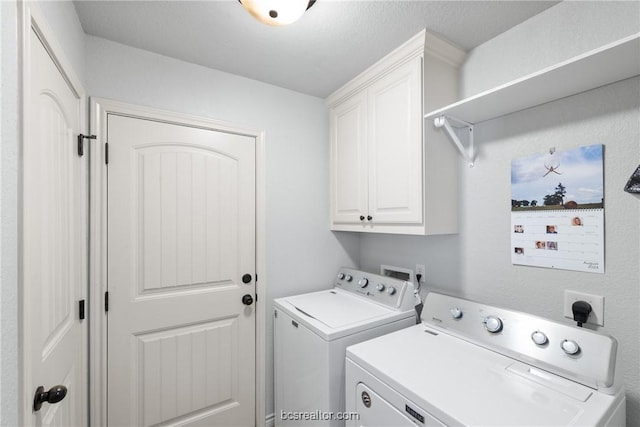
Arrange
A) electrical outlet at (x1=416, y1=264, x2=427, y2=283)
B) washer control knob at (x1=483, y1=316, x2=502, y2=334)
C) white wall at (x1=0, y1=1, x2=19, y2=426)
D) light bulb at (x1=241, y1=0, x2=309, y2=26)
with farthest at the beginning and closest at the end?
electrical outlet at (x1=416, y1=264, x2=427, y2=283) < washer control knob at (x1=483, y1=316, x2=502, y2=334) < light bulb at (x1=241, y1=0, x2=309, y2=26) < white wall at (x1=0, y1=1, x2=19, y2=426)

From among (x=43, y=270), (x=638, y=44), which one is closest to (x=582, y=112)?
(x=638, y=44)

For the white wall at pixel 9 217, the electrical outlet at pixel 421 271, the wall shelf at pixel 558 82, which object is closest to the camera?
the white wall at pixel 9 217

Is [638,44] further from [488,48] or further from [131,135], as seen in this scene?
[131,135]

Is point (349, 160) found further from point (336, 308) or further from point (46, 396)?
point (46, 396)

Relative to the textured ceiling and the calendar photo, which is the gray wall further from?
the textured ceiling

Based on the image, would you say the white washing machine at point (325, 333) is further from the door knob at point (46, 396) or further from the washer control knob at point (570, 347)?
the door knob at point (46, 396)

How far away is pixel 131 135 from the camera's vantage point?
1.58m

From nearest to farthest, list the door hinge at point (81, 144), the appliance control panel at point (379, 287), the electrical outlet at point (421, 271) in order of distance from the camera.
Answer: the door hinge at point (81, 144) < the appliance control panel at point (379, 287) < the electrical outlet at point (421, 271)

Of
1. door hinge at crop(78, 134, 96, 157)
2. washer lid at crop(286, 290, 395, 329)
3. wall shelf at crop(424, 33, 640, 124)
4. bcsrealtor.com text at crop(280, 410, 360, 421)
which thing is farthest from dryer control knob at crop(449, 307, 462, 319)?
door hinge at crop(78, 134, 96, 157)

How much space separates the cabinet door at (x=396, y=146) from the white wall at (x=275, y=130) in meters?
0.53

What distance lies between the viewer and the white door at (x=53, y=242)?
800mm

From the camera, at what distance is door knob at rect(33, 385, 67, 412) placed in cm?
82

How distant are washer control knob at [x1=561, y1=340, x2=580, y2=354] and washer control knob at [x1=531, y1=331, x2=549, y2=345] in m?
0.05

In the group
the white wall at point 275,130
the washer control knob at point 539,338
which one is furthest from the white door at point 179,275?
the washer control knob at point 539,338
